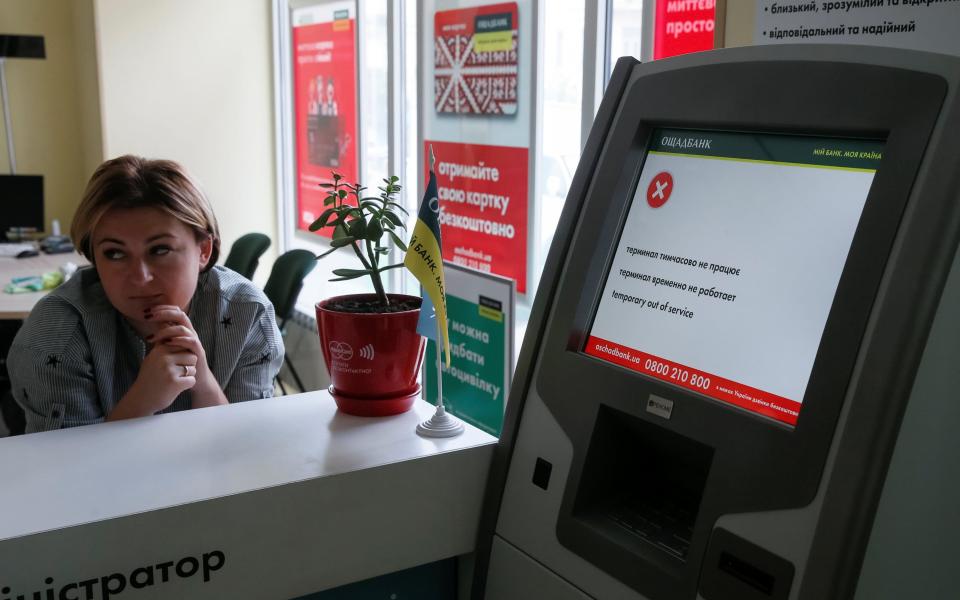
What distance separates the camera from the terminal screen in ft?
2.90

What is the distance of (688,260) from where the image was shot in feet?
3.34

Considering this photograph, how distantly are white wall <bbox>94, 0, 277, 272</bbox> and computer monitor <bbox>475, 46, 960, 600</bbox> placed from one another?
4.21 metres

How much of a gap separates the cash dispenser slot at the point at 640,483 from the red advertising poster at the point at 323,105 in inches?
135

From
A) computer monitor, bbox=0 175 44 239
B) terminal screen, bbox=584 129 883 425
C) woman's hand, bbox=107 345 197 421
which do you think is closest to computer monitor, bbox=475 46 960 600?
terminal screen, bbox=584 129 883 425

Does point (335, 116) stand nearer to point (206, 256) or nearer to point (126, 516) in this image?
point (206, 256)

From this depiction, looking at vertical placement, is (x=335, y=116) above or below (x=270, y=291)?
above

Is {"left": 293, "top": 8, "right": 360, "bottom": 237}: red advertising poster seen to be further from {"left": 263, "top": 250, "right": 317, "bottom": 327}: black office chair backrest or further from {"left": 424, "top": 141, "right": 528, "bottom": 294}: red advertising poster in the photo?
{"left": 424, "top": 141, "right": 528, "bottom": 294}: red advertising poster

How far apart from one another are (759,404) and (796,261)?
15 centimetres

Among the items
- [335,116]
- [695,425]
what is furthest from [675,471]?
[335,116]

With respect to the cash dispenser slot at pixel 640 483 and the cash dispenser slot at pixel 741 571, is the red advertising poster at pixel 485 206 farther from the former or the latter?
the cash dispenser slot at pixel 741 571

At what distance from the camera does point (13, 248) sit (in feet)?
15.5

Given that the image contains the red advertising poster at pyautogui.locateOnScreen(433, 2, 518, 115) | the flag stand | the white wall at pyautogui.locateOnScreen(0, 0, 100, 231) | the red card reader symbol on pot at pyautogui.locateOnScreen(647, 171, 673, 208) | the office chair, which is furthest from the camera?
the white wall at pyautogui.locateOnScreen(0, 0, 100, 231)

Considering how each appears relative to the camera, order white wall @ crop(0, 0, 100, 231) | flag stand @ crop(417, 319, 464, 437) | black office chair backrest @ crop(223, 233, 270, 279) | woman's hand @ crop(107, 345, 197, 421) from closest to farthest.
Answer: flag stand @ crop(417, 319, 464, 437) < woman's hand @ crop(107, 345, 197, 421) < black office chair backrest @ crop(223, 233, 270, 279) < white wall @ crop(0, 0, 100, 231)

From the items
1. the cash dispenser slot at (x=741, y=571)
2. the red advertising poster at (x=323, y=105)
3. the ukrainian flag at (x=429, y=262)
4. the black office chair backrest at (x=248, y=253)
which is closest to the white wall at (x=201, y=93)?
the red advertising poster at (x=323, y=105)
